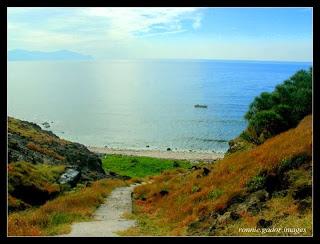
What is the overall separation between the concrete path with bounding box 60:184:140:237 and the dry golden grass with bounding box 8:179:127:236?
57 centimetres

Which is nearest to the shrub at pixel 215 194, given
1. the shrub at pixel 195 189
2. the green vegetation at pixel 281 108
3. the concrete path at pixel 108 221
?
the shrub at pixel 195 189

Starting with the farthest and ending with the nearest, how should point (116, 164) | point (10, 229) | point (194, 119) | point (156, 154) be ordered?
1. point (194, 119)
2. point (156, 154)
3. point (116, 164)
4. point (10, 229)

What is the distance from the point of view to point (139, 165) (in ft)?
284

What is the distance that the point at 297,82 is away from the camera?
4259 cm

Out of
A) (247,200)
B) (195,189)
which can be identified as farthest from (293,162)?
(195,189)

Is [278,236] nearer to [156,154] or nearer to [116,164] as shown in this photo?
[116,164]

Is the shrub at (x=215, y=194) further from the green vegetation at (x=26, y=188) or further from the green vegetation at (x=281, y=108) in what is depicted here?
the green vegetation at (x=281, y=108)

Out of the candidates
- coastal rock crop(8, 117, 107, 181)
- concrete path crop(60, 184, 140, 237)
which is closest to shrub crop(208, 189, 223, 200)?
concrete path crop(60, 184, 140, 237)

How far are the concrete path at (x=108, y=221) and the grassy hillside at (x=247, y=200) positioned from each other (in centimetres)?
93

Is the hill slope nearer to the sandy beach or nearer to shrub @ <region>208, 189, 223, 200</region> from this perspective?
shrub @ <region>208, 189, 223, 200</region>

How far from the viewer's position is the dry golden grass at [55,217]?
20.8 meters
